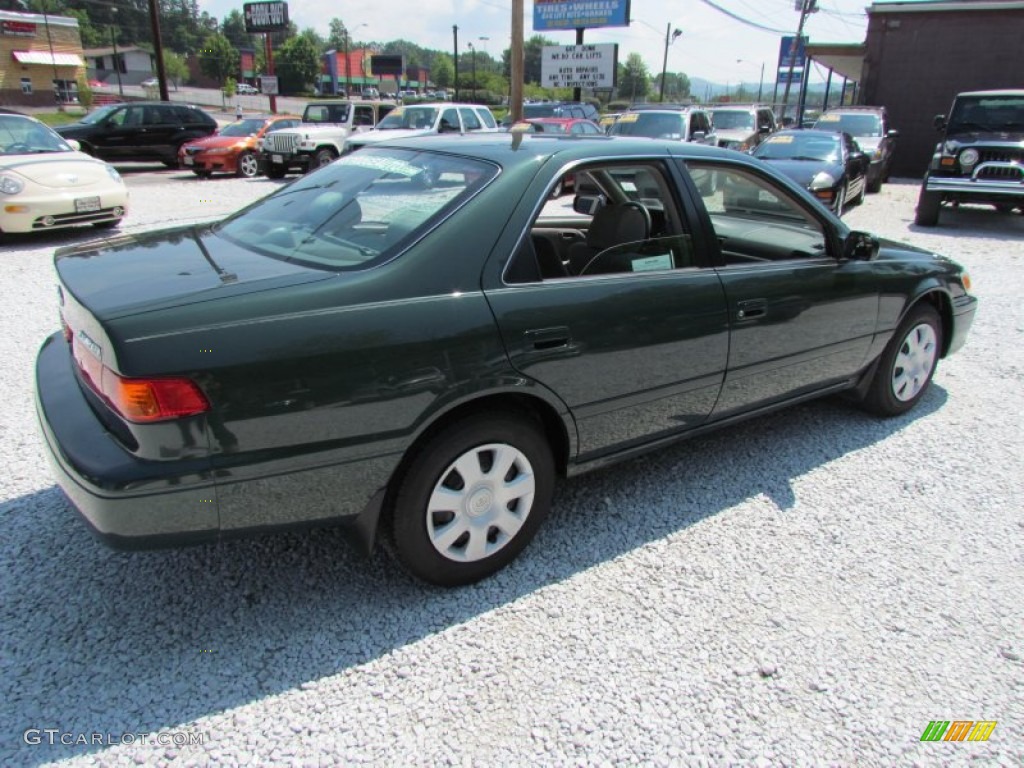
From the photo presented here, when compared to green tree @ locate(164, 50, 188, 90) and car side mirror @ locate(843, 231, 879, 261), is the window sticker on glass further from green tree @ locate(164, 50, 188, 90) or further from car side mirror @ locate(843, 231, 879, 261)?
green tree @ locate(164, 50, 188, 90)

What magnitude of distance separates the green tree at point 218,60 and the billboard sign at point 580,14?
7695 cm

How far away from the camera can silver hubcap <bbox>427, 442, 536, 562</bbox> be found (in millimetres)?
2418

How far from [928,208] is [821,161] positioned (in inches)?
81.6

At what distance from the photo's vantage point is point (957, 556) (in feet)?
9.56

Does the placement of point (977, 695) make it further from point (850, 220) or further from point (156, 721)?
point (850, 220)

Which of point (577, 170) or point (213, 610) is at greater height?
point (577, 170)

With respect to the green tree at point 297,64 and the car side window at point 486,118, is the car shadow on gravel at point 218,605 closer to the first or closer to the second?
the car side window at point 486,118

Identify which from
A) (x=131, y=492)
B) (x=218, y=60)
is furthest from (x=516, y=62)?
(x=218, y=60)

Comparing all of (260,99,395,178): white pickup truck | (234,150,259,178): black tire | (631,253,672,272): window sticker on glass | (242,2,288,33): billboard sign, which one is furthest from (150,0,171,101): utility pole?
(631,253,672,272): window sticker on glass

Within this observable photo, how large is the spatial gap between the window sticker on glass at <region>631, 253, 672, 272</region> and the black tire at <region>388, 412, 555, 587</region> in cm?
85

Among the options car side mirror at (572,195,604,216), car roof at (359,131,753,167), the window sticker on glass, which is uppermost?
car roof at (359,131,753,167)

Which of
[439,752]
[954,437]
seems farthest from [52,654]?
[954,437]

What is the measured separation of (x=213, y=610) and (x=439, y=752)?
1016mm

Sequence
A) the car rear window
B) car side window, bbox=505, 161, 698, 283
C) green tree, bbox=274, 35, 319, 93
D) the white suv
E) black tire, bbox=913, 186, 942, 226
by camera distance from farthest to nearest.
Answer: green tree, bbox=274, 35, 319, 93 < the white suv < black tire, bbox=913, 186, 942, 226 < car side window, bbox=505, 161, 698, 283 < the car rear window
